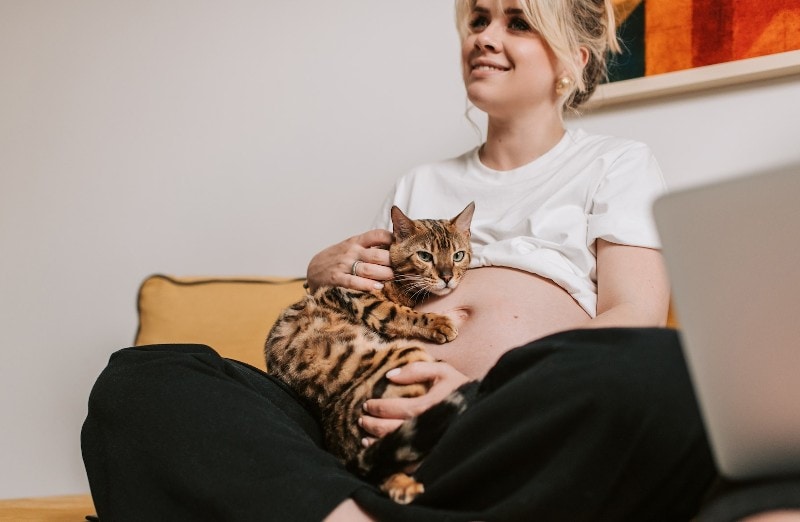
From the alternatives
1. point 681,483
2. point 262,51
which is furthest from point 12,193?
point 681,483

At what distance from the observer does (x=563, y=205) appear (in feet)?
5.21

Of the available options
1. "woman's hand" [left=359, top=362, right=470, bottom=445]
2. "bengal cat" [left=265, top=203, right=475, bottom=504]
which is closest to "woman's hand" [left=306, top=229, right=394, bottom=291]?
"bengal cat" [left=265, top=203, right=475, bottom=504]

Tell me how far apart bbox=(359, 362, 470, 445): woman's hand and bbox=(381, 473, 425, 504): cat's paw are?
0.34ft

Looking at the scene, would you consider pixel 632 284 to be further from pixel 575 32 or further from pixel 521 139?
pixel 575 32

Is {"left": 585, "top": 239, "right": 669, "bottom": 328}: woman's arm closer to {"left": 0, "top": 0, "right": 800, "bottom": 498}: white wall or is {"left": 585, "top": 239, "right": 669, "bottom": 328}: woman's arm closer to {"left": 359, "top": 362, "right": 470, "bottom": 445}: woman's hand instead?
{"left": 359, "top": 362, "right": 470, "bottom": 445}: woman's hand

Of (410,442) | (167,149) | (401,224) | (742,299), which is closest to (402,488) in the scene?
(410,442)

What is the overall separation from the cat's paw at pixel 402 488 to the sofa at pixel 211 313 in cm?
98

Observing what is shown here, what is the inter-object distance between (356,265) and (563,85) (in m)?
0.65

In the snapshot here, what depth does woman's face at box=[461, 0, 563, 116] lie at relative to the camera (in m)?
1.67

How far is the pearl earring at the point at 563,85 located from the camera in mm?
1742

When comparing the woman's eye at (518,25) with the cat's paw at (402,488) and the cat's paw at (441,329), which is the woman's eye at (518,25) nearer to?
the cat's paw at (441,329)

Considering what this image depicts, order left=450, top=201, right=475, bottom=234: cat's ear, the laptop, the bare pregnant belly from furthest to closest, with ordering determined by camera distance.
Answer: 1. left=450, top=201, right=475, bottom=234: cat's ear
2. the bare pregnant belly
3. the laptop

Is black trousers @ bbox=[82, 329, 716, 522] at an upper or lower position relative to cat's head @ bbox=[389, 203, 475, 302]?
lower

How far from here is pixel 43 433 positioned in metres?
2.56
